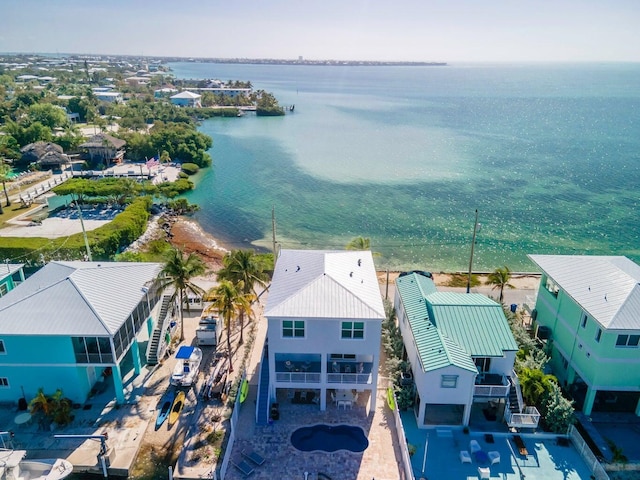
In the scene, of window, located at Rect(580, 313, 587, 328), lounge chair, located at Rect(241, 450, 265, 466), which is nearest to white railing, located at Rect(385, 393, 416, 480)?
lounge chair, located at Rect(241, 450, 265, 466)

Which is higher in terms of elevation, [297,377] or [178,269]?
[178,269]

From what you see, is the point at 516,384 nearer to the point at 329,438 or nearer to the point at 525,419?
the point at 525,419

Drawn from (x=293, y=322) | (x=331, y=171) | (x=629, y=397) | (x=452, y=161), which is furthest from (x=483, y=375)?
(x=452, y=161)

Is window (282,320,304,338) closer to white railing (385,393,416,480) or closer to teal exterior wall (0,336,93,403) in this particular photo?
white railing (385,393,416,480)

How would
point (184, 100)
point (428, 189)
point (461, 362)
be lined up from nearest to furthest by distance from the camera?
point (461, 362)
point (428, 189)
point (184, 100)

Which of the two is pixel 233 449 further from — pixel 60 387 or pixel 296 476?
pixel 60 387

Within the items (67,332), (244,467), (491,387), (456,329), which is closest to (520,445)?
(491,387)

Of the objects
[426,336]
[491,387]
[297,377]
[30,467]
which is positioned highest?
[426,336]
